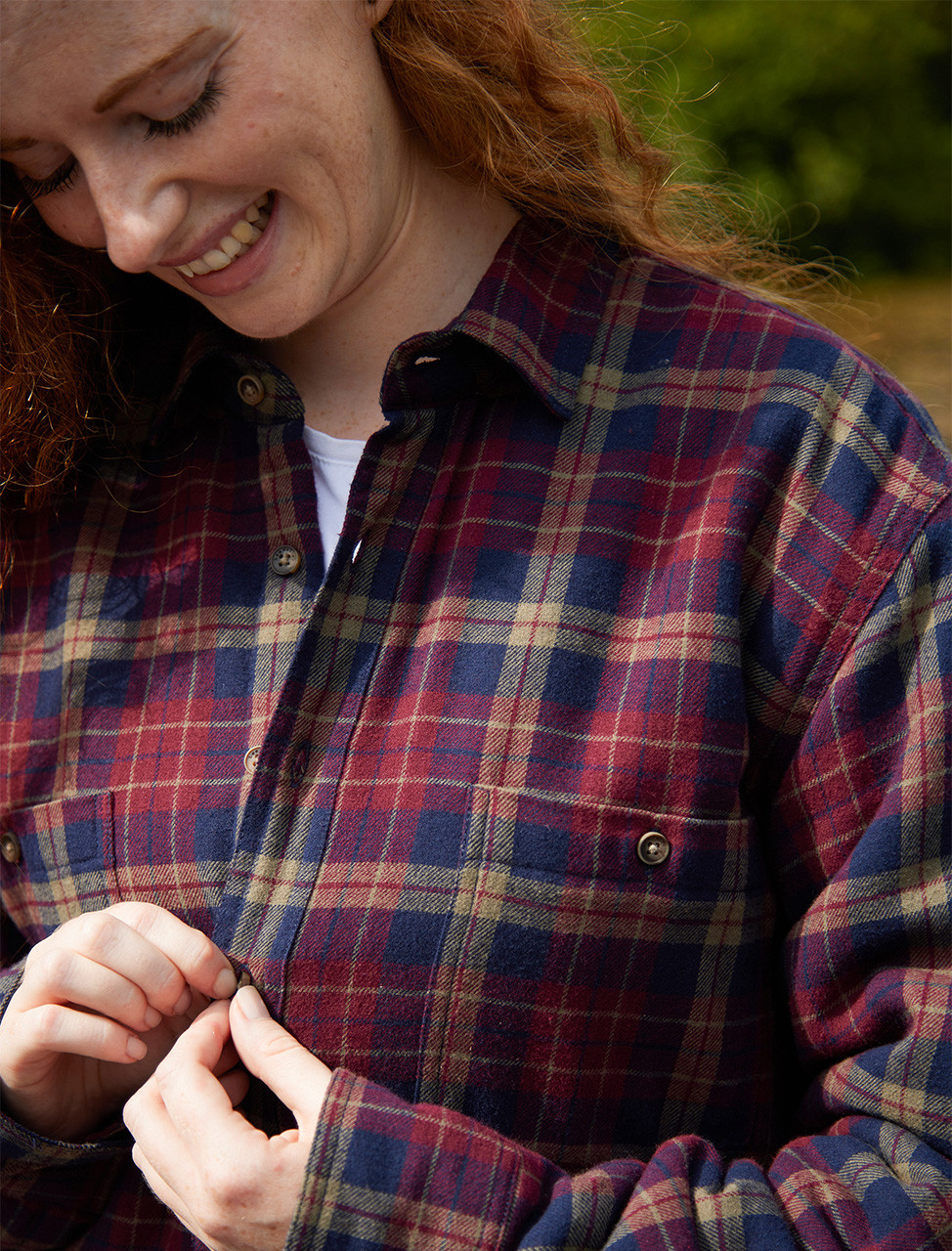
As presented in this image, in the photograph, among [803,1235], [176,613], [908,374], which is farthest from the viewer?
[908,374]

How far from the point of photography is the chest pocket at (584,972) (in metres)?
1.23

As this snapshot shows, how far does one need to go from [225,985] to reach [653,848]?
0.51 meters

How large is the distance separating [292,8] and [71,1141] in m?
1.36

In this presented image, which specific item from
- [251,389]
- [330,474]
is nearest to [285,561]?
[330,474]

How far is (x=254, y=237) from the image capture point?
4.44 ft

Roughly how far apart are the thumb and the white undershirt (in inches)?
22.0

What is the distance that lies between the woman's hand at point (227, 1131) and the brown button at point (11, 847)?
39 centimetres

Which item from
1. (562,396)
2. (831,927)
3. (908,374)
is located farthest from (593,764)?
(908,374)

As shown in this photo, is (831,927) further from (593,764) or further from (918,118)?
(918,118)

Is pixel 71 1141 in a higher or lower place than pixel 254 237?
lower

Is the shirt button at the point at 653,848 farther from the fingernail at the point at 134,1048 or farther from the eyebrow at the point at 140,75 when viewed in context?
the eyebrow at the point at 140,75

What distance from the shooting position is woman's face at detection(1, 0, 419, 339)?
1152 millimetres

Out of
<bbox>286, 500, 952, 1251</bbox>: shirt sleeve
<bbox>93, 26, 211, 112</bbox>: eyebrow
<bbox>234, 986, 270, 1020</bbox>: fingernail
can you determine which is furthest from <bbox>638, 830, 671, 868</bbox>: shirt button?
<bbox>93, 26, 211, 112</bbox>: eyebrow

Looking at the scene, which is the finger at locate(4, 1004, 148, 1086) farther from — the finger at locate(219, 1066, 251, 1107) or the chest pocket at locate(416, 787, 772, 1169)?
the chest pocket at locate(416, 787, 772, 1169)
